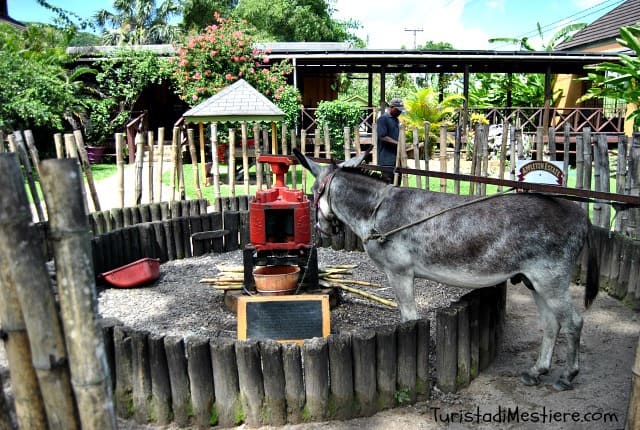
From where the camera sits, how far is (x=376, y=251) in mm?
4582

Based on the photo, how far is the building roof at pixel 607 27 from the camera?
22.9 meters

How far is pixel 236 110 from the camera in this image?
1287cm

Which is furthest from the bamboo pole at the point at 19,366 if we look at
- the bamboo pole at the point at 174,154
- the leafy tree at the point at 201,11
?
the leafy tree at the point at 201,11

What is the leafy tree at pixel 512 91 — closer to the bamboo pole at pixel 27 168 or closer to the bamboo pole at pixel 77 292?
the bamboo pole at pixel 27 168

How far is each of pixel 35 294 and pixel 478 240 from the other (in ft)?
10.2

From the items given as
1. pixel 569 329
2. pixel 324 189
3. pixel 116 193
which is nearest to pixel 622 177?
pixel 569 329

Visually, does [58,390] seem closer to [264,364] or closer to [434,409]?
[264,364]

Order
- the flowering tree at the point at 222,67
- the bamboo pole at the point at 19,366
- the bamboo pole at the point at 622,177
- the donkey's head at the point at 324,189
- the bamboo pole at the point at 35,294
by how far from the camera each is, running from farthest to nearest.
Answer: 1. the flowering tree at the point at 222,67
2. the bamboo pole at the point at 622,177
3. the donkey's head at the point at 324,189
4. the bamboo pole at the point at 19,366
5. the bamboo pole at the point at 35,294

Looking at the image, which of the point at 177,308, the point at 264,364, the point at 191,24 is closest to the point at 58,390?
the point at 264,364

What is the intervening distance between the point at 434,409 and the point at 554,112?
19482 millimetres

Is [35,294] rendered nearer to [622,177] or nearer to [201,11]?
[622,177]

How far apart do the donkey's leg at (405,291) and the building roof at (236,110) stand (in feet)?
29.1

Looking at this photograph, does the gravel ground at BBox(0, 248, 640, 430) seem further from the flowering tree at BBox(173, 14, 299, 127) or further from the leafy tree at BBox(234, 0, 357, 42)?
the leafy tree at BBox(234, 0, 357, 42)

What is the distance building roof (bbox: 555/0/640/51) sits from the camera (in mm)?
22891
